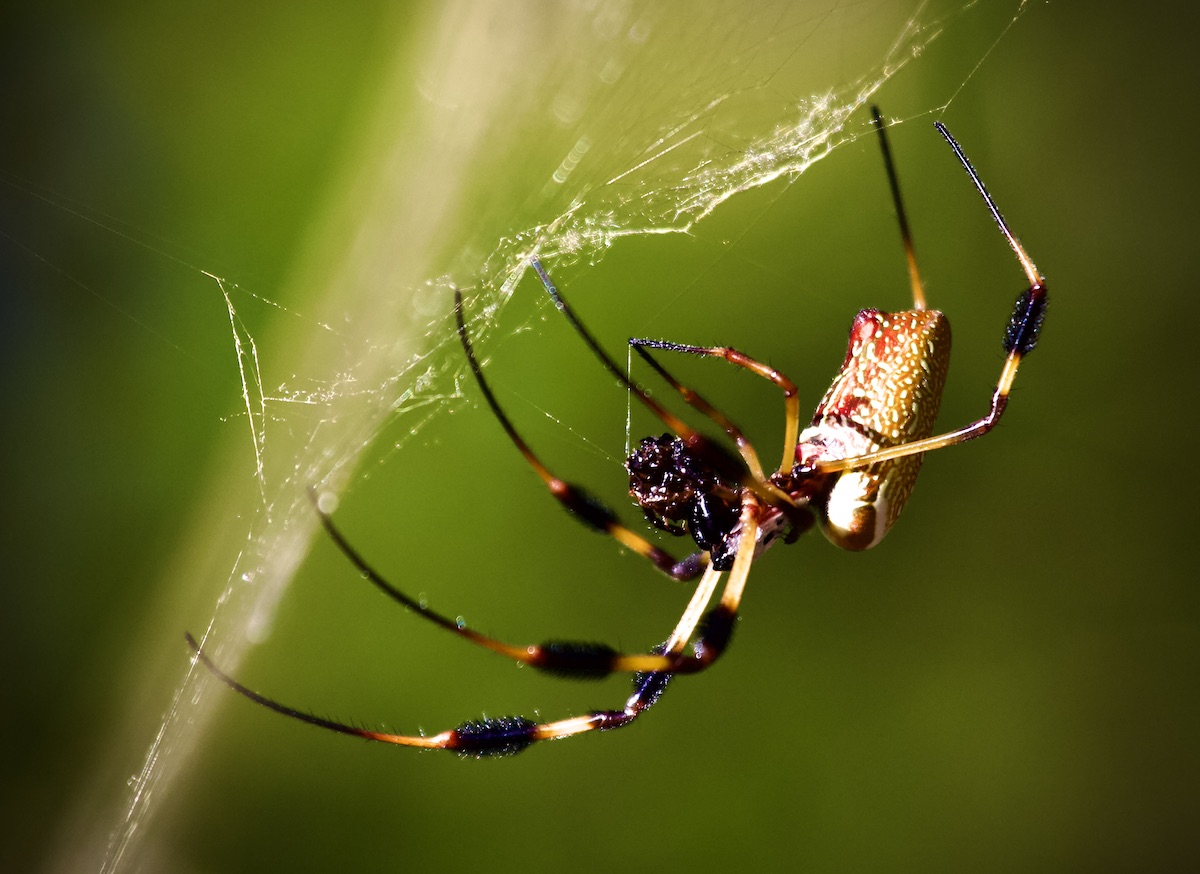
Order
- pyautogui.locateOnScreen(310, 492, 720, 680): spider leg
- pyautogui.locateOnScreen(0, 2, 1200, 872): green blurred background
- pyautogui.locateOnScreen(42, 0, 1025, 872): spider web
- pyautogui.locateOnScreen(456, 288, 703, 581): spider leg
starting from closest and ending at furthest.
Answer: pyautogui.locateOnScreen(310, 492, 720, 680): spider leg → pyautogui.locateOnScreen(456, 288, 703, 581): spider leg → pyautogui.locateOnScreen(42, 0, 1025, 872): spider web → pyautogui.locateOnScreen(0, 2, 1200, 872): green blurred background

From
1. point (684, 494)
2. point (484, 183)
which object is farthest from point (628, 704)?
point (484, 183)

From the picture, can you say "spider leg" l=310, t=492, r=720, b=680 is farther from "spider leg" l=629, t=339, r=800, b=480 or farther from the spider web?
the spider web

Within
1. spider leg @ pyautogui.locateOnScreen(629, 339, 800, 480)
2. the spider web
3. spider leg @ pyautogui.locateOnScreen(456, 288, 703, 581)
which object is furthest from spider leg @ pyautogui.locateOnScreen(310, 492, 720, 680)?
the spider web

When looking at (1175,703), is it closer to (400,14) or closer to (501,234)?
(501,234)

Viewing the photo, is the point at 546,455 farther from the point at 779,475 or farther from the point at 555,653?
the point at 555,653

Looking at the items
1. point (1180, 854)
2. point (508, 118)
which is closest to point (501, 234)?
point (508, 118)

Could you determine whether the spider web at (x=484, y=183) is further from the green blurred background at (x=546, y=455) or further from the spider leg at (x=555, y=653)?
the spider leg at (x=555, y=653)
